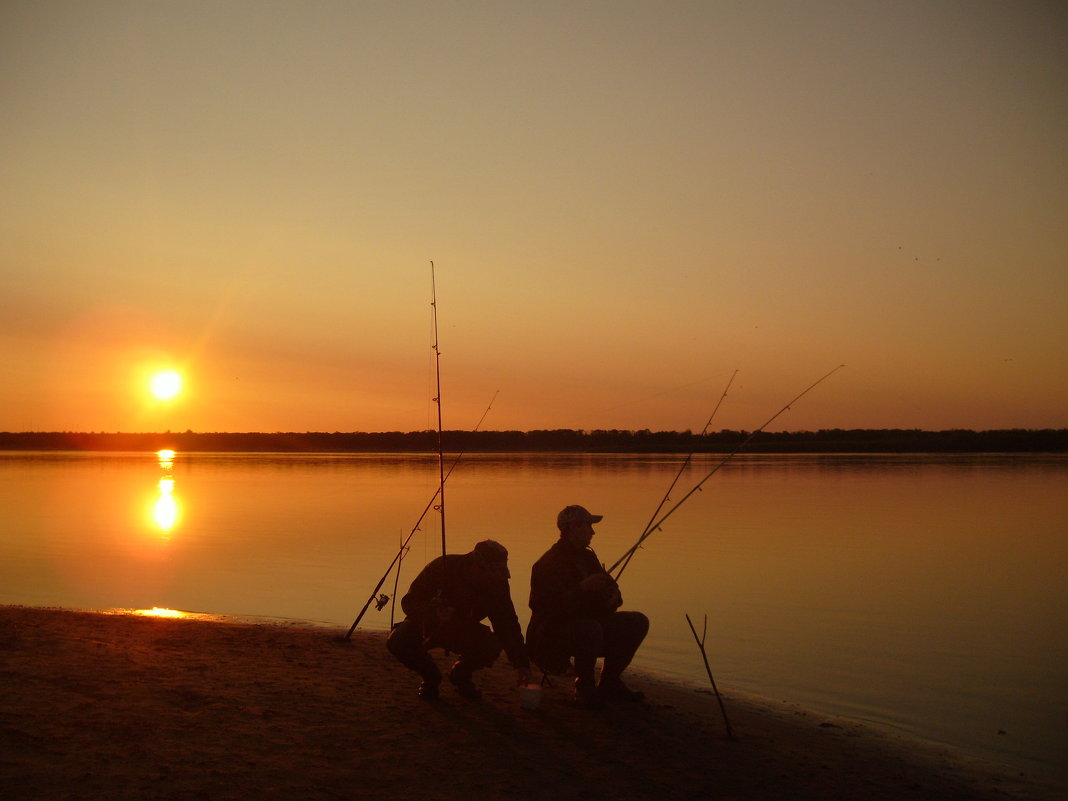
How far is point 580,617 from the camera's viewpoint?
6.29 m

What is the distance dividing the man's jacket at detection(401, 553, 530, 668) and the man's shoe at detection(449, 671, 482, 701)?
0.37 m

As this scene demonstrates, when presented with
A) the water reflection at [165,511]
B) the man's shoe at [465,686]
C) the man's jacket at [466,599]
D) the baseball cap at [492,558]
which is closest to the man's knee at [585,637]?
the man's jacket at [466,599]

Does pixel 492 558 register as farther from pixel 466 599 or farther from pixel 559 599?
pixel 559 599

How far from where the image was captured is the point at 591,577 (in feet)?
20.0

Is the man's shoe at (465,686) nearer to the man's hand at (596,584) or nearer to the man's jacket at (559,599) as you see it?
the man's jacket at (559,599)

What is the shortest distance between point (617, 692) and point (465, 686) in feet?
3.34

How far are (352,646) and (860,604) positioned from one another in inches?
272

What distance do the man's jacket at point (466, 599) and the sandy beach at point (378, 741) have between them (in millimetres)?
494

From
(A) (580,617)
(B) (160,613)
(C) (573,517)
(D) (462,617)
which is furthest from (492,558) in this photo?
(B) (160,613)

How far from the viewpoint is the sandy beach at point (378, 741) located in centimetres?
474

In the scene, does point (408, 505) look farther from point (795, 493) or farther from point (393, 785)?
point (393, 785)

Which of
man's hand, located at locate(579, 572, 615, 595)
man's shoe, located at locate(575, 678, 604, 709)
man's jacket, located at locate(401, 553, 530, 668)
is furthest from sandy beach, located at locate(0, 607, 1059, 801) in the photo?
man's hand, located at locate(579, 572, 615, 595)

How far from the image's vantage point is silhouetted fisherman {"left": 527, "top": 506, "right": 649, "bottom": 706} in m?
6.23

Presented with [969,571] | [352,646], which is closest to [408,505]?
[969,571]
